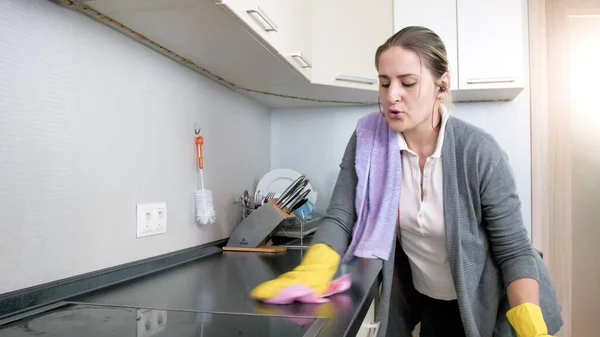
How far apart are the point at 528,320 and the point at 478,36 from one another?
1.31m

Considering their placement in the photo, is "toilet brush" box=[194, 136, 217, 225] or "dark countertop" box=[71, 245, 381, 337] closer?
"dark countertop" box=[71, 245, 381, 337]

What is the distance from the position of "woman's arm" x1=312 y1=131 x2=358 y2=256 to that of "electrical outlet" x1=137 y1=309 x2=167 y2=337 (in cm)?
42

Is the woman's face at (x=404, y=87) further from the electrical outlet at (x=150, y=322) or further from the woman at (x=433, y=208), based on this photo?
the electrical outlet at (x=150, y=322)

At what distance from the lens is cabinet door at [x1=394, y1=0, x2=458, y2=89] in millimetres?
1897

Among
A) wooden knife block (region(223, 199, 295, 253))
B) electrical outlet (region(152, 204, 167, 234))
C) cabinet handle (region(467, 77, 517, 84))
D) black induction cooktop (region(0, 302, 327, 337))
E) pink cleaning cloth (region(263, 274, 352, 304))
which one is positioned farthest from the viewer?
cabinet handle (region(467, 77, 517, 84))

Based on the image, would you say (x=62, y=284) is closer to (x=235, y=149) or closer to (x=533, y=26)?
(x=235, y=149)

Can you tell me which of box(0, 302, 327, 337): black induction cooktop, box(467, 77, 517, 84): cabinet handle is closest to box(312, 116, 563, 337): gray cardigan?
box(0, 302, 327, 337): black induction cooktop

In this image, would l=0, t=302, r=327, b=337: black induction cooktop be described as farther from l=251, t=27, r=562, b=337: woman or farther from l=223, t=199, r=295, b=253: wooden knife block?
l=223, t=199, r=295, b=253: wooden knife block

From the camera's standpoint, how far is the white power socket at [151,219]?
44.3 inches

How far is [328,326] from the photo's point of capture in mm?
695

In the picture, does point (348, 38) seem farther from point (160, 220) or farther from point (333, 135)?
point (160, 220)

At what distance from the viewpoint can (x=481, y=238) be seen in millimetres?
1112

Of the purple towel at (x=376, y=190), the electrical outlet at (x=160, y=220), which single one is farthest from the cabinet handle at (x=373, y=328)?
the electrical outlet at (x=160, y=220)

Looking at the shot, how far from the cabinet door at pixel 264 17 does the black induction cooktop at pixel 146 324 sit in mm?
581
